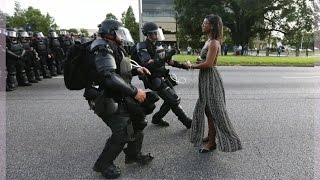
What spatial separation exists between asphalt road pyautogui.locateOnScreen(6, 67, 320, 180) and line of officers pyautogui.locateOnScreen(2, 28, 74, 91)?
1.87 m

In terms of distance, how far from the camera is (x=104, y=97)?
3482mm

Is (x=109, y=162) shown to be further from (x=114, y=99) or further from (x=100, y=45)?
(x=100, y=45)

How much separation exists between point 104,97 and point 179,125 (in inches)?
99.0

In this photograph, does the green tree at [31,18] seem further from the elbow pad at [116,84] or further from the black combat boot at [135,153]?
the elbow pad at [116,84]

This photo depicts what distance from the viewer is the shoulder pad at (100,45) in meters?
3.30

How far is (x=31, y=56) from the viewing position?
1118 centimetres

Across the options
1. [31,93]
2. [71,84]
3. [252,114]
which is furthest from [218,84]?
[31,93]

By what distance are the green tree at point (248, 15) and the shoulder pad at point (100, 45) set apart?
43.8m

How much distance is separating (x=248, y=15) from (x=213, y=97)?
46.2 m

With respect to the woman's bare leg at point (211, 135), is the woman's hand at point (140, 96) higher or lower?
Answer: higher

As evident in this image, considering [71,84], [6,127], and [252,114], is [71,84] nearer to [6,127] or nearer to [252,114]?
[6,127]

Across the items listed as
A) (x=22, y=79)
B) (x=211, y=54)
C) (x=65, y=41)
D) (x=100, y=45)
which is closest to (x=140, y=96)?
(x=100, y=45)

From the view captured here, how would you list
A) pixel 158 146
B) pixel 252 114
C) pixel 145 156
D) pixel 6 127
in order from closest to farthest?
pixel 145 156 → pixel 158 146 → pixel 6 127 → pixel 252 114

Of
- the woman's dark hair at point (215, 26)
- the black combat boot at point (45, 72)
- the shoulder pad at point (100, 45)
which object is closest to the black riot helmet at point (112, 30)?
the shoulder pad at point (100, 45)
